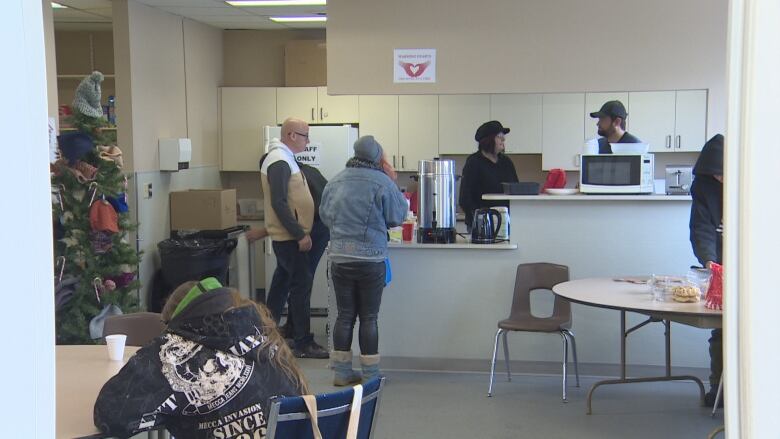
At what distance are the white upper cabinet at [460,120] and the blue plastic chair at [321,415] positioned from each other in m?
5.62

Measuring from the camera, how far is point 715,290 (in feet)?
12.8

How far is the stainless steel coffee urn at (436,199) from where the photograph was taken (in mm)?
5586

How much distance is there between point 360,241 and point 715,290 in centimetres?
202

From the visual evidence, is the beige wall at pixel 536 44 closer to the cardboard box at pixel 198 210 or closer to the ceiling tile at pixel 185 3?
the ceiling tile at pixel 185 3

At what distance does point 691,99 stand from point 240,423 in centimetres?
524

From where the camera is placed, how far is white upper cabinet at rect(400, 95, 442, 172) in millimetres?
7750

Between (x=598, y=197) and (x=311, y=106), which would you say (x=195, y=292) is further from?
(x=311, y=106)

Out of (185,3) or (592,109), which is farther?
(592,109)

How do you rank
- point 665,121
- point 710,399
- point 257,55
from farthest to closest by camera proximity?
point 257,55 → point 665,121 → point 710,399

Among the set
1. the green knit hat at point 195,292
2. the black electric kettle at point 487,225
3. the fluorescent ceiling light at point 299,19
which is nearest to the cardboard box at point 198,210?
the fluorescent ceiling light at point 299,19

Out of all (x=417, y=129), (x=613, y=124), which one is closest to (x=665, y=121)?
(x=613, y=124)

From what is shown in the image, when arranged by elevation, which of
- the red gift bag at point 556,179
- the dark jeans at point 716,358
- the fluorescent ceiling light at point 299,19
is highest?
the fluorescent ceiling light at point 299,19

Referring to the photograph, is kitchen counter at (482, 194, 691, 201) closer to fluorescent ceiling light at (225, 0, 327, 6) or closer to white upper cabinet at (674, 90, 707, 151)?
white upper cabinet at (674, 90, 707, 151)
